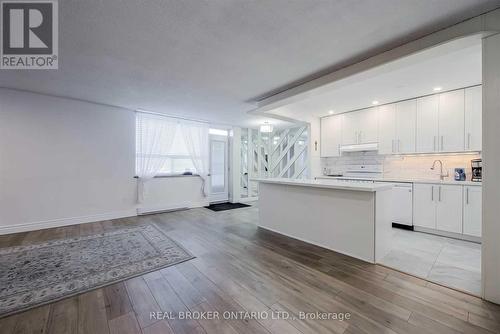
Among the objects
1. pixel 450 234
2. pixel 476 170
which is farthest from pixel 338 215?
pixel 476 170

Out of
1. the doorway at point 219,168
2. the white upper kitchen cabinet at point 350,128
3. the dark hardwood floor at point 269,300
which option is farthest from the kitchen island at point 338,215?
the doorway at point 219,168

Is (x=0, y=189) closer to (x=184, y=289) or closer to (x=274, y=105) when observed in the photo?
(x=184, y=289)

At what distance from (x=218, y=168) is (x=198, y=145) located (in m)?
1.07

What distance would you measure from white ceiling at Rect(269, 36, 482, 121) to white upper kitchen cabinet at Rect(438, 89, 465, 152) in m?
0.19

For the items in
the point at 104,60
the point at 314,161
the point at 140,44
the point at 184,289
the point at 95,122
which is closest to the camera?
the point at 184,289

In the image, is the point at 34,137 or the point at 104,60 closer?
the point at 104,60

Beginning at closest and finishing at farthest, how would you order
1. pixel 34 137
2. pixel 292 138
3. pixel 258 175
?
pixel 34 137 → pixel 292 138 → pixel 258 175

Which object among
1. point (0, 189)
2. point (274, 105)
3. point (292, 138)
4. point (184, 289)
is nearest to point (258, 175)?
point (292, 138)

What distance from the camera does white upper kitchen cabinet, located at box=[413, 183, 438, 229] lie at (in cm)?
357

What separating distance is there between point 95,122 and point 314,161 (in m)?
5.22

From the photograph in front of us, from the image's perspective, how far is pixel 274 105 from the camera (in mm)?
3889

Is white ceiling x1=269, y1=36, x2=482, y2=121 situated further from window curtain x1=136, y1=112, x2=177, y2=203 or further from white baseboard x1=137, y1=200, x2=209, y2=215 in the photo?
white baseboard x1=137, y1=200, x2=209, y2=215

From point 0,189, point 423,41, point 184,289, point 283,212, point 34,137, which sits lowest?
point 184,289

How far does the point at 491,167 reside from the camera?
1798 millimetres
